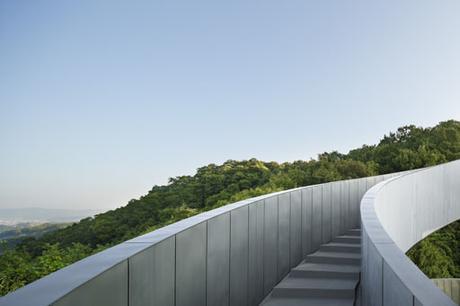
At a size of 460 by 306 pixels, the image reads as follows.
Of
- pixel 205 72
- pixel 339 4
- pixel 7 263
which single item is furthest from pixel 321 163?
pixel 7 263

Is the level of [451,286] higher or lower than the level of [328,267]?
lower

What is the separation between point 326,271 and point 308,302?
1332 millimetres

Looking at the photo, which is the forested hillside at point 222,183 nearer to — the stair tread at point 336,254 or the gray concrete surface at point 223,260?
the stair tread at point 336,254

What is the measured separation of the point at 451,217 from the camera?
2138 cm

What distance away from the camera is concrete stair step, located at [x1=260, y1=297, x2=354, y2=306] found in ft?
23.9

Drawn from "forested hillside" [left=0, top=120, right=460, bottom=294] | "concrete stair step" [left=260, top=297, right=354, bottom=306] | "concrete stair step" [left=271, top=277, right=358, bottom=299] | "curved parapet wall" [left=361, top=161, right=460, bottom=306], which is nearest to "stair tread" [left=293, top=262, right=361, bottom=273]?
"concrete stair step" [left=271, top=277, right=358, bottom=299]

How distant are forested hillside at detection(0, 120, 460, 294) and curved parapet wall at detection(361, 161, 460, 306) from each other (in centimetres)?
562

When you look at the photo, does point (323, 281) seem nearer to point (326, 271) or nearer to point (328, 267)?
point (326, 271)

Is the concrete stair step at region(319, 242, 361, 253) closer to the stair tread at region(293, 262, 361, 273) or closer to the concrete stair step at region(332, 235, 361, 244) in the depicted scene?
the concrete stair step at region(332, 235, 361, 244)

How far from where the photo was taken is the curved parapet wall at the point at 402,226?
3111 millimetres

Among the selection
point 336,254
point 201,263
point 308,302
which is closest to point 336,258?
point 336,254

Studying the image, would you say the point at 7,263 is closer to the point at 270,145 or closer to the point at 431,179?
the point at 431,179

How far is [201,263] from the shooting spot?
4824 mm

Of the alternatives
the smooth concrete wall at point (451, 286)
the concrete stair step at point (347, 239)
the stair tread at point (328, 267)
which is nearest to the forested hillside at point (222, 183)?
the smooth concrete wall at point (451, 286)
